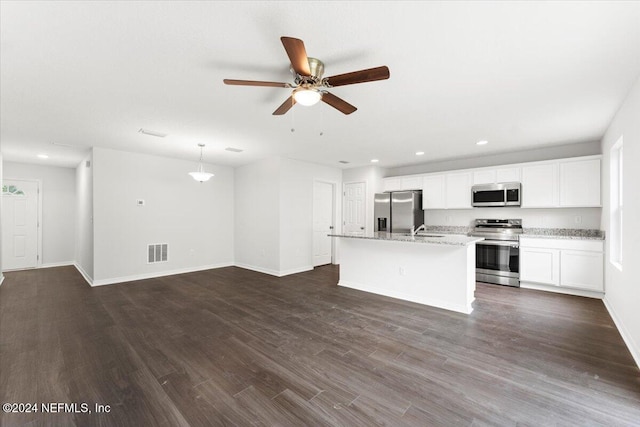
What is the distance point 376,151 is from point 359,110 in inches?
85.5

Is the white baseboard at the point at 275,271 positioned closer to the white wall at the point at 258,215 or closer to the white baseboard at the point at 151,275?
the white wall at the point at 258,215

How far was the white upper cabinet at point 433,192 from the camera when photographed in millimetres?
6004

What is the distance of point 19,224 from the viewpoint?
6.50 meters

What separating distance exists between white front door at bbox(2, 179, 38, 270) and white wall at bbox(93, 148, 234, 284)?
3.34 m

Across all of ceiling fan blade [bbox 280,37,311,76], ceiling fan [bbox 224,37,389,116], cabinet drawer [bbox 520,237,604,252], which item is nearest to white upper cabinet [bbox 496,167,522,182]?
cabinet drawer [bbox 520,237,604,252]

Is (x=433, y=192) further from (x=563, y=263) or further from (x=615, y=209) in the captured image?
(x=615, y=209)

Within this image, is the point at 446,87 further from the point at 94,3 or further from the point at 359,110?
the point at 94,3

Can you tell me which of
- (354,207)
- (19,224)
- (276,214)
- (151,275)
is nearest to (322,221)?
(354,207)

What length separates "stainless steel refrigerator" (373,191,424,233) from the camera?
628 cm

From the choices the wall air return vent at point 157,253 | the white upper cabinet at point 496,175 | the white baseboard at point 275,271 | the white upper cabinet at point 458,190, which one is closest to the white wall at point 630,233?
the white upper cabinet at point 496,175

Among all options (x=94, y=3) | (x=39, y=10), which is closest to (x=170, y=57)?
(x=94, y=3)

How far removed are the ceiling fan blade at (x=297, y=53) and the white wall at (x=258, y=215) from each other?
398 centimetres

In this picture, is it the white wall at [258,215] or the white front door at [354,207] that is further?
the white front door at [354,207]

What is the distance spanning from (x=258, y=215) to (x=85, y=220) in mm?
3597
